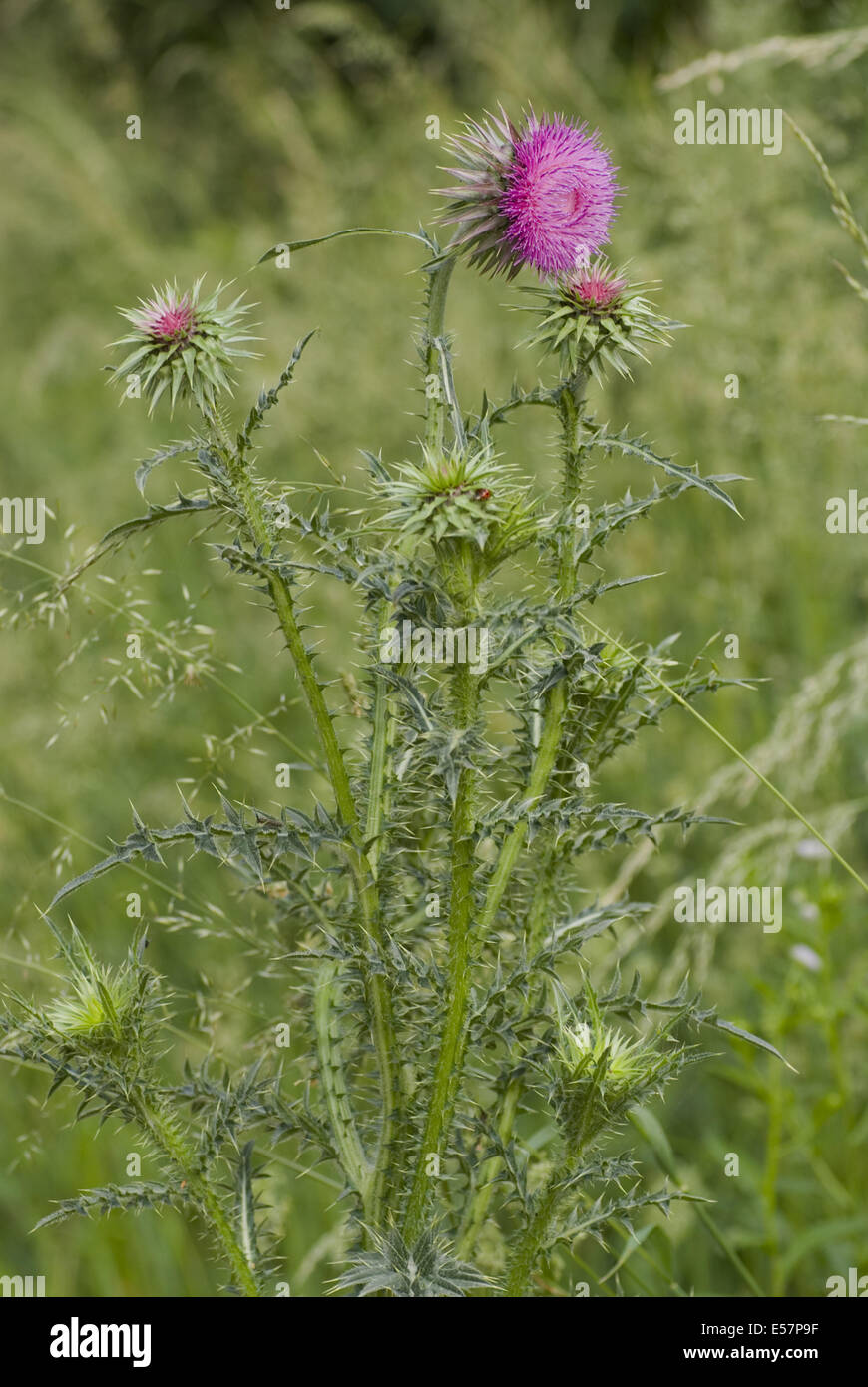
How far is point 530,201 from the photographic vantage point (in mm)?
1485

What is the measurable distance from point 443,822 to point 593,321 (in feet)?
2.15

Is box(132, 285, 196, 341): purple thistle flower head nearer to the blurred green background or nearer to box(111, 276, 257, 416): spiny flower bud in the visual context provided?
box(111, 276, 257, 416): spiny flower bud

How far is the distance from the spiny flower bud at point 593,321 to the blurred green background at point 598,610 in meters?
0.16

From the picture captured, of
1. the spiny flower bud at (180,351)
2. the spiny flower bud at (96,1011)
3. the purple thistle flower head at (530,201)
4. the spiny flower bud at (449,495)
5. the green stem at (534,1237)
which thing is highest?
the purple thistle flower head at (530,201)

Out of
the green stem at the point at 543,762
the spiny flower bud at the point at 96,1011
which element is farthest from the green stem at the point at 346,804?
the spiny flower bud at the point at 96,1011

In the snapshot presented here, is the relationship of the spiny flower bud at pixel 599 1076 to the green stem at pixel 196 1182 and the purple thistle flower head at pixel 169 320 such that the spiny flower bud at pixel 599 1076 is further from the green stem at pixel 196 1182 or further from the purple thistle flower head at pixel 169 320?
the purple thistle flower head at pixel 169 320

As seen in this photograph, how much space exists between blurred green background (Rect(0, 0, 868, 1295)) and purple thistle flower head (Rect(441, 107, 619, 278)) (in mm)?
165

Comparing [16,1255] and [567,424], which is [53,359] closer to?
[16,1255]

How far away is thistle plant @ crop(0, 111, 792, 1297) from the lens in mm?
1501

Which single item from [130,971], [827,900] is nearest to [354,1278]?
[130,971]

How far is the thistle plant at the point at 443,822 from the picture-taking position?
59.1 inches

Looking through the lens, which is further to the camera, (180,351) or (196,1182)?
(196,1182)

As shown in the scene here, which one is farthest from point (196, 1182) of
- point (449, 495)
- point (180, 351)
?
point (180, 351)

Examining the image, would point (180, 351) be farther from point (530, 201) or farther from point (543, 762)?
point (543, 762)
